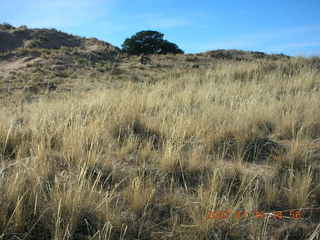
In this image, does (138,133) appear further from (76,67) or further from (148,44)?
(148,44)

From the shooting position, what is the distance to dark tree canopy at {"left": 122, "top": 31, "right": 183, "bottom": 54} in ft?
85.3

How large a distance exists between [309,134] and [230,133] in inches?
39.3

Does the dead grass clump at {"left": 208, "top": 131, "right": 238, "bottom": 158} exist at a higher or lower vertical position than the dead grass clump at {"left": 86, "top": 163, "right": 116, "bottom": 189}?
higher

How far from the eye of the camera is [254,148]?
3.50m

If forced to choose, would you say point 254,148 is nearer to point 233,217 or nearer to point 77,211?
point 233,217

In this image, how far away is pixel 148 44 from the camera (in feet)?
86.5

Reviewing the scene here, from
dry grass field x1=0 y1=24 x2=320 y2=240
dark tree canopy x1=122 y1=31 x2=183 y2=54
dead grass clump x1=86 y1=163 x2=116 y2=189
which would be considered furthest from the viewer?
dark tree canopy x1=122 y1=31 x2=183 y2=54

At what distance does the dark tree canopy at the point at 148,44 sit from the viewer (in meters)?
26.0

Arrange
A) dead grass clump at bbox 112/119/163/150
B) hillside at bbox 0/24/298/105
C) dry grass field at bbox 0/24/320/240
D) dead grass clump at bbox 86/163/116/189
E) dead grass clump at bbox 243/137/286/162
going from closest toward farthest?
dry grass field at bbox 0/24/320/240 → dead grass clump at bbox 86/163/116/189 → dead grass clump at bbox 243/137/286/162 → dead grass clump at bbox 112/119/163/150 → hillside at bbox 0/24/298/105

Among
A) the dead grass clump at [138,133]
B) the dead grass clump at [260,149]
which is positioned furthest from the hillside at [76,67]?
the dead grass clump at [260,149]

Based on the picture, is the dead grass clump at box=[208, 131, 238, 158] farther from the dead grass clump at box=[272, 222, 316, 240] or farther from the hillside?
the hillside

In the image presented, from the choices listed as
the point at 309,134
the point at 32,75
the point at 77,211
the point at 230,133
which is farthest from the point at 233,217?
the point at 32,75

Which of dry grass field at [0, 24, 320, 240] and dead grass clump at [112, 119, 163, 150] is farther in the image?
dead grass clump at [112, 119, 163, 150]

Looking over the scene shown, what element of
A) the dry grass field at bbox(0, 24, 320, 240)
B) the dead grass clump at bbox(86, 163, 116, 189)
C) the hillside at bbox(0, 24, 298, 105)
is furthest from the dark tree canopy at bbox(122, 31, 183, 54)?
the dead grass clump at bbox(86, 163, 116, 189)
